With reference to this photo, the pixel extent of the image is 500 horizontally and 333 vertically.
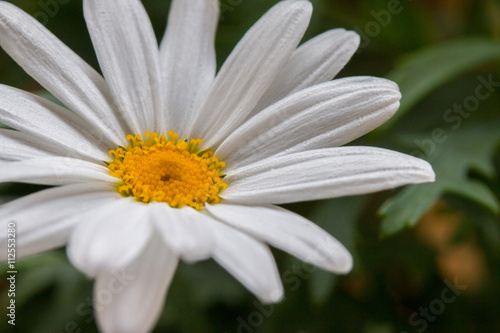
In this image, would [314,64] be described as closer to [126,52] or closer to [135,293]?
[126,52]

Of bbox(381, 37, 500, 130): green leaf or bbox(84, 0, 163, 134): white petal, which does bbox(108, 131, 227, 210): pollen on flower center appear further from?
bbox(381, 37, 500, 130): green leaf

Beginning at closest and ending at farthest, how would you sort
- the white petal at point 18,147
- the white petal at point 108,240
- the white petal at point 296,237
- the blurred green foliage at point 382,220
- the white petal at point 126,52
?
the white petal at point 108,240, the white petal at point 296,237, the white petal at point 18,147, the white petal at point 126,52, the blurred green foliage at point 382,220

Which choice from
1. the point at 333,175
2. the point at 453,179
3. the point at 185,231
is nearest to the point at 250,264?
the point at 185,231

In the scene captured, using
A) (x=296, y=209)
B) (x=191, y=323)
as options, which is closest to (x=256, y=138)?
(x=191, y=323)

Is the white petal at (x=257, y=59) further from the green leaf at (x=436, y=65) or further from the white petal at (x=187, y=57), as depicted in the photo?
the green leaf at (x=436, y=65)

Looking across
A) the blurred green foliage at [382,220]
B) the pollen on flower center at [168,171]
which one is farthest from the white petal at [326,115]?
the blurred green foliage at [382,220]
